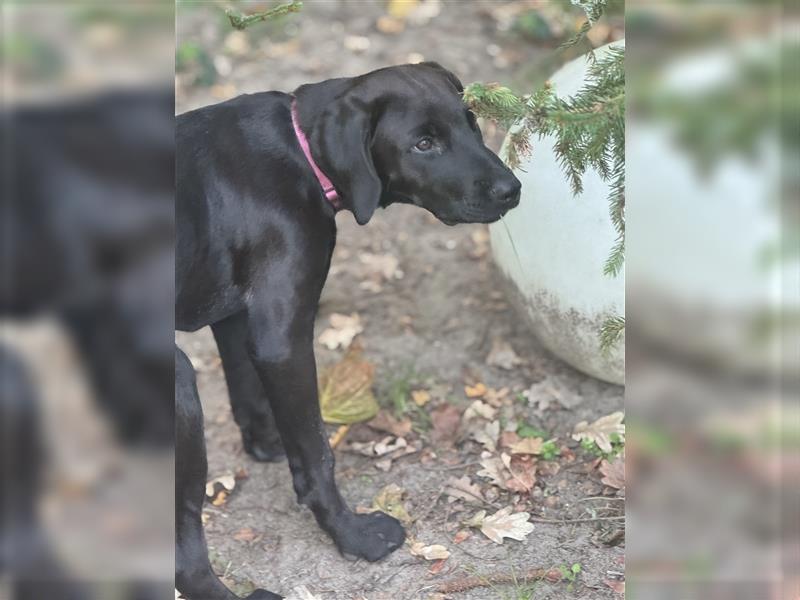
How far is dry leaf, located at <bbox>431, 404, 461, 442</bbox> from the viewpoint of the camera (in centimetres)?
445

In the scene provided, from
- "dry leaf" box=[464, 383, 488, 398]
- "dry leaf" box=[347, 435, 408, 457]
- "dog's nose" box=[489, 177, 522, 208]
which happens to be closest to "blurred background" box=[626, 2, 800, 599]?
"dog's nose" box=[489, 177, 522, 208]

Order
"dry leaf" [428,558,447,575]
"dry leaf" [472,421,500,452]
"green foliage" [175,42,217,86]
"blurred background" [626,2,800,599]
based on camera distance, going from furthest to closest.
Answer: "green foliage" [175,42,217,86] → "dry leaf" [472,421,500,452] → "dry leaf" [428,558,447,575] → "blurred background" [626,2,800,599]

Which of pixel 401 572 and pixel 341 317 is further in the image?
pixel 341 317

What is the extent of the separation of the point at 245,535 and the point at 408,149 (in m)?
1.79

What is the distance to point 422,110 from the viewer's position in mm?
3393

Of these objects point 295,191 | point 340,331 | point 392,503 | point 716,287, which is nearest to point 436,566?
point 392,503

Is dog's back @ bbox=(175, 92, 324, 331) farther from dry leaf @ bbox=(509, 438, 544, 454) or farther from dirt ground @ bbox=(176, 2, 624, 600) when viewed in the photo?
dry leaf @ bbox=(509, 438, 544, 454)

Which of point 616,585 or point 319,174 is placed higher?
point 319,174

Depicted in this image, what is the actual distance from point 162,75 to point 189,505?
194 cm

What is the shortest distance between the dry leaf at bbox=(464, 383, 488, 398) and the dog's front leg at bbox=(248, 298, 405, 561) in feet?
3.39

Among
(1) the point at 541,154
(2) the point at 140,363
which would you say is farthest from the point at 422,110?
(2) the point at 140,363

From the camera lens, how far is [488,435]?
173 inches

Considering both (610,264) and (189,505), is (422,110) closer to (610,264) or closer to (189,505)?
(610,264)

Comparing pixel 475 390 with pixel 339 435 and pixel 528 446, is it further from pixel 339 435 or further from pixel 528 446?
pixel 339 435
